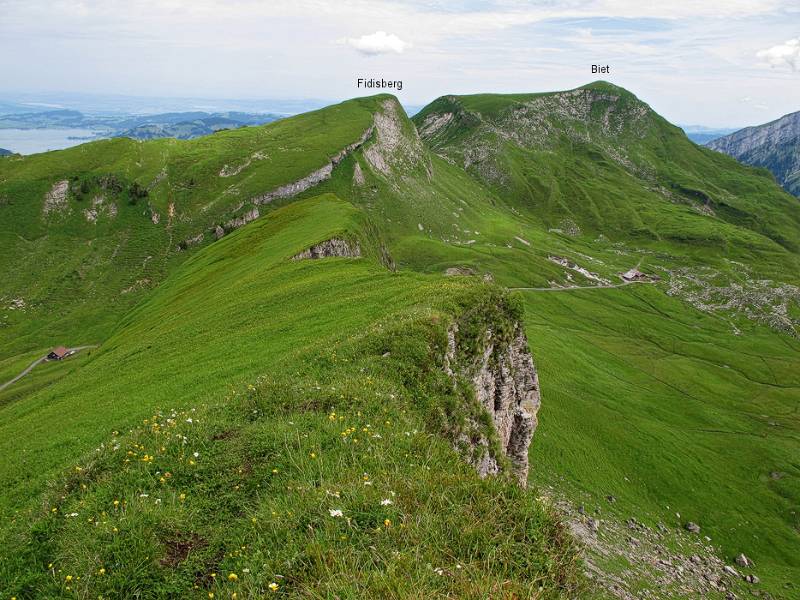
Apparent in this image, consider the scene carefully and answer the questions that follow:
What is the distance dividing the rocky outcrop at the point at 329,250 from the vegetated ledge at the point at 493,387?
37.5 metres

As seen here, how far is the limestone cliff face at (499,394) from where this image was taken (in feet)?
67.8

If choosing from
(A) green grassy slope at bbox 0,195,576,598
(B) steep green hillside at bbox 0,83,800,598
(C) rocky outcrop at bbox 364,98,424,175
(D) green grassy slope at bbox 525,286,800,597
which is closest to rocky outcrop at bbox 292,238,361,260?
(B) steep green hillside at bbox 0,83,800,598

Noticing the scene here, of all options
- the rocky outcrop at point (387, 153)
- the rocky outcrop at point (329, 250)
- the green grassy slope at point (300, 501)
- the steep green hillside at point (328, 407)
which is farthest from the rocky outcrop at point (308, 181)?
the green grassy slope at point (300, 501)

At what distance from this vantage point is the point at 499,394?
97.5ft

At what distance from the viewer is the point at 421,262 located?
465 feet

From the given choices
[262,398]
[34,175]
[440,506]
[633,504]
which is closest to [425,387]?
[262,398]

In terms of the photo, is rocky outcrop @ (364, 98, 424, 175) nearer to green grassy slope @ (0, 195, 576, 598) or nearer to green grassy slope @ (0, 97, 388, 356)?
green grassy slope @ (0, 97, 388, 356)

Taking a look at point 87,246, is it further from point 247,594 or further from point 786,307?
point 786,307

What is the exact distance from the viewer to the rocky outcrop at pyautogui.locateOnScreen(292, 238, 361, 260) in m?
61.7

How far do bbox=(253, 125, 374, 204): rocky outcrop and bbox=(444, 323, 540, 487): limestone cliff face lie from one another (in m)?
119

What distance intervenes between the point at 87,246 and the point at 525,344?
428ft

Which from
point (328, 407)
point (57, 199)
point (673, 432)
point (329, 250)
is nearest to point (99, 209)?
point (57, 199)

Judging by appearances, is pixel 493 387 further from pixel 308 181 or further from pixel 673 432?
pixel 308 181

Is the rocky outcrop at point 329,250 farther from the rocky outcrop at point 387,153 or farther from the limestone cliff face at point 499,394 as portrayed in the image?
the rocky outcrop at point 387,153
